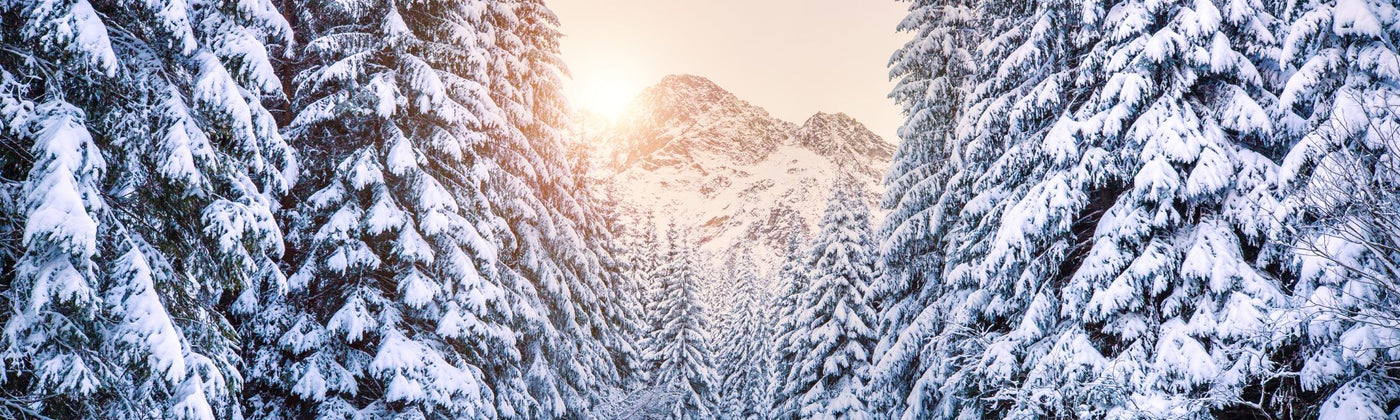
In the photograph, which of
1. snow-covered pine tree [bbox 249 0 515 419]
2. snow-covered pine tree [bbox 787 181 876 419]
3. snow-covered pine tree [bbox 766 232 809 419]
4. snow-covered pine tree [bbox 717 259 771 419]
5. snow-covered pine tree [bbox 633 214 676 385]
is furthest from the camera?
snow-covered pine tree [bbox 717 259 771 419]

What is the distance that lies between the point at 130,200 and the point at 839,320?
54.3ft

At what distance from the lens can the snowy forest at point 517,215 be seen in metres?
5.41

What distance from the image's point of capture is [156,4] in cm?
600

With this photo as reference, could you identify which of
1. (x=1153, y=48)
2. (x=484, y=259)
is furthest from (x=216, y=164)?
(x=1153, y=48)

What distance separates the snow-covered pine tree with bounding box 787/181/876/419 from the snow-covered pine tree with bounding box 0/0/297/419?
49.0ft

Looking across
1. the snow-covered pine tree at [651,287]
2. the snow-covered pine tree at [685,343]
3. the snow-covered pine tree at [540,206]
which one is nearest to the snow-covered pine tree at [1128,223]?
the snow-covered pine tree at [540,206]

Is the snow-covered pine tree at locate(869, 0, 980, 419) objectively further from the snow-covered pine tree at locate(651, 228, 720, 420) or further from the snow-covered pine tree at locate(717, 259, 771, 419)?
the snow-covered pine tree at locate(717, 259, 771, 419)

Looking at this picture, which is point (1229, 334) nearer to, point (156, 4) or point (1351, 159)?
point (1351, 159)

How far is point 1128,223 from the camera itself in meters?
8.11

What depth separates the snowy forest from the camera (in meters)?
5.41

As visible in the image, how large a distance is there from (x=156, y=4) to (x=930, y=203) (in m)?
12.6

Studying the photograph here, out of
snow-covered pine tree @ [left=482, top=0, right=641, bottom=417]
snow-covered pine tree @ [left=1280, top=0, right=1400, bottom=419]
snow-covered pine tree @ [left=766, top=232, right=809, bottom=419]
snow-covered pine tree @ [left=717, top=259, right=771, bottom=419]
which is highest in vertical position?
snow-covered pine tree @ [left=1280, top=0, right=1400, bottom=419]

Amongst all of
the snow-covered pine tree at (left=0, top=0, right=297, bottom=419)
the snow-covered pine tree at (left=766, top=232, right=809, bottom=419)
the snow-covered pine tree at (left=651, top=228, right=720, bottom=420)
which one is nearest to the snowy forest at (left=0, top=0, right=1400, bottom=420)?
the snow-covered pine tree at (left=0, top=0, right=297, bottom=419)

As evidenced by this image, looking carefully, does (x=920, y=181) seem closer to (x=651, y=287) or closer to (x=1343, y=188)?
(x=1343, y=188)
